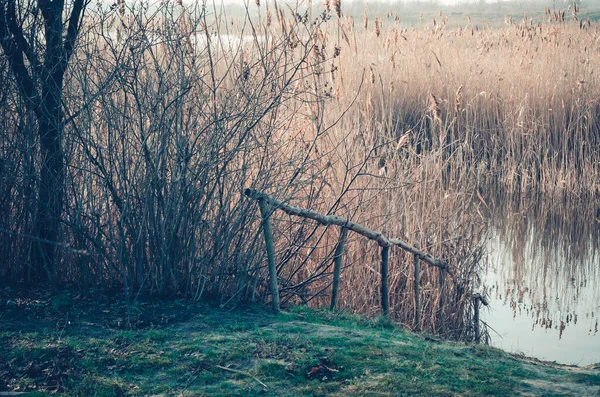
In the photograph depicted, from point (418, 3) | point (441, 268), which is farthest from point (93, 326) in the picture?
point (418, 3)

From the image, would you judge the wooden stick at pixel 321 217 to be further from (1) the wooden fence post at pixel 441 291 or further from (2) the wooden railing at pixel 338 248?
(1) the wooden fence post at pixel 441 291

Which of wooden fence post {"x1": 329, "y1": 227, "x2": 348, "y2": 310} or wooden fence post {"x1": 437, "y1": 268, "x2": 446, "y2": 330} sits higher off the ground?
wooden fence post {"x1": 329, "y1": 227, "x2": 348, "y2": 310}

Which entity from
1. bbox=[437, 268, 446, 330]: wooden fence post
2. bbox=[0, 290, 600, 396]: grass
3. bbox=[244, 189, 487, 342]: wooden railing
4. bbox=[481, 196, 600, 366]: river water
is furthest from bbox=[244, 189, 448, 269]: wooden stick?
bbox=[481, 196, 600, 366]: river water

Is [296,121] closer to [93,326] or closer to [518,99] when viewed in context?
[93,326]

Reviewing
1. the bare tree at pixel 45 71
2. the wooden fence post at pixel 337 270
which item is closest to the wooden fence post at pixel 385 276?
the wooden fence post at pixel 337 270

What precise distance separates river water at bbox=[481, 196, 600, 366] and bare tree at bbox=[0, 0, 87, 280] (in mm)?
3884

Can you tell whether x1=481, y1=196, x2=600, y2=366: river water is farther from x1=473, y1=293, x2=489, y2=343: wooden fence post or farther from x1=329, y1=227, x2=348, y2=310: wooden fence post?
x1=329, y1=227, x2=348, y2=310: wooden fence post

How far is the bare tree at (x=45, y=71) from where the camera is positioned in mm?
4047

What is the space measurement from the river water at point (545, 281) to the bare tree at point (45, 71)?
3.88 meters

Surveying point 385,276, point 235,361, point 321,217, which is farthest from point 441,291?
point 235,361

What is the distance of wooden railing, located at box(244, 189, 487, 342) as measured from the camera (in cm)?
429

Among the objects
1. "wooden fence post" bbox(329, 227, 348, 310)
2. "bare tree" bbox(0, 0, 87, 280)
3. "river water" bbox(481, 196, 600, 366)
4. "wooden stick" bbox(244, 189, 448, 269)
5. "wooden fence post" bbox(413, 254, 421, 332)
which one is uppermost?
"bare tree" bbox(0, 0, 87, 280)

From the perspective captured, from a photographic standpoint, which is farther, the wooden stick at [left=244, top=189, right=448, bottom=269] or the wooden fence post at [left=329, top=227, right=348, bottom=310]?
the wooden fence post at [left=329, top=227, right=348, bottom=310]

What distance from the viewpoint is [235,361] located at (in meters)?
3.36
